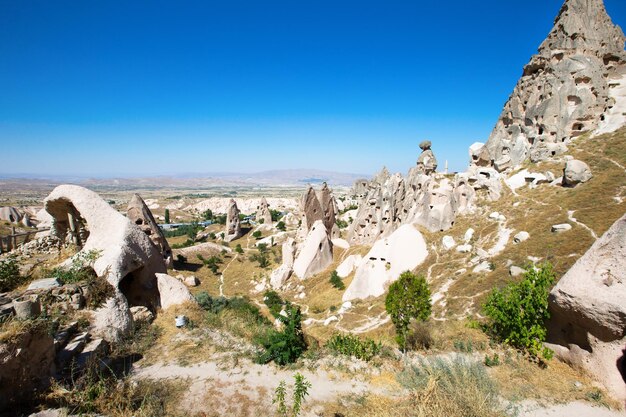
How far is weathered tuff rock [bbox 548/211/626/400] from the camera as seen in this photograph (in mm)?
6418

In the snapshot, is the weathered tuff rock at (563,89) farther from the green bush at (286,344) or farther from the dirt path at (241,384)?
the dirt path at (241,384)

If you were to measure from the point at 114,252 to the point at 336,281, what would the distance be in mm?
17664

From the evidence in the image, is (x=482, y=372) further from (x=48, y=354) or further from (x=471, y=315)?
(x=48, y=354)

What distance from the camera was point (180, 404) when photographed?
690 cm

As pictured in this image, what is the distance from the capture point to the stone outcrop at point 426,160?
30359 millimetres

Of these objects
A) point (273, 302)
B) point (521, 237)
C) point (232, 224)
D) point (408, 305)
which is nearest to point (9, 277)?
point (408, 305)

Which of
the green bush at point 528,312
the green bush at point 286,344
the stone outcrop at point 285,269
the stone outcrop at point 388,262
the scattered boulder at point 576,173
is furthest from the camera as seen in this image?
the stone outcrop at point 285,269

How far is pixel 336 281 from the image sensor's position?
83.6 feet

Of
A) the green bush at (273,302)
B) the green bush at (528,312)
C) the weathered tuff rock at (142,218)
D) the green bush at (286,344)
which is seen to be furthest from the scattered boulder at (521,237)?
the weathered tuff rock at (142,218)

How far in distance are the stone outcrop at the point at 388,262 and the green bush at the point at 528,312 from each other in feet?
41.7

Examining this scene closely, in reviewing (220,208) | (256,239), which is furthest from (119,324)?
(220,208)

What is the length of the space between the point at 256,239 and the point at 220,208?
92303mm

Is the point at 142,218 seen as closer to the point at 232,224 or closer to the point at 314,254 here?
the point at 314,254

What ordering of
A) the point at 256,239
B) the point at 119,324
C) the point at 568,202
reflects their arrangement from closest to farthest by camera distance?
the point at 119,324 < the point at 568,202 < the point at 256,239
